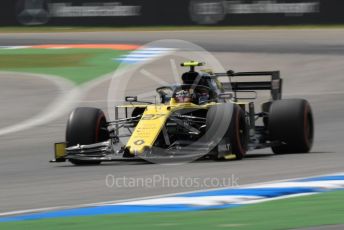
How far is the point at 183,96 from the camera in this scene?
1244 cm

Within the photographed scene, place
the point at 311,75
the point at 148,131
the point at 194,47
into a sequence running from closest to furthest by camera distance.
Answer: the point at 148,131, the point at 311,75, the point at 194,47

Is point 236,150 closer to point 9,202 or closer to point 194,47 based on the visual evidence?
point 9,202

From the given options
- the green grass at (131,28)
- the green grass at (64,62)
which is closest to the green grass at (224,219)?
the green grass at (64,62)

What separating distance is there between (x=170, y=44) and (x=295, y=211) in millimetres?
23344

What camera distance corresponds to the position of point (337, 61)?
82.9 feet

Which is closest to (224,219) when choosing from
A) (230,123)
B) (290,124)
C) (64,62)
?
(230,123)

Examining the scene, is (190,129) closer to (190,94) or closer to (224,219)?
(190,94)

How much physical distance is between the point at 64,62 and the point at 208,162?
16.2 m

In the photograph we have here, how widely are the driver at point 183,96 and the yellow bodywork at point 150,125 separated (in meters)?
Answer: 0.07

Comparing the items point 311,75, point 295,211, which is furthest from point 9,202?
point 311,75

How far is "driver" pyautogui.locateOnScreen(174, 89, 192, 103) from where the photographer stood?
12430 millimetres

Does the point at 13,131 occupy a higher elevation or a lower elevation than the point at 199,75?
lower

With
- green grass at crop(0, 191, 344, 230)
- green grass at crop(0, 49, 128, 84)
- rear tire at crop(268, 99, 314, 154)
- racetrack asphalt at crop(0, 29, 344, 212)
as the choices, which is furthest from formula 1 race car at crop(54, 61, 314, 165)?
green grass at crop(0, 49, 128, 84)

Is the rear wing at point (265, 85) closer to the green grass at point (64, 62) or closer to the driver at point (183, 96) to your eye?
the driver at point (183, 96)
